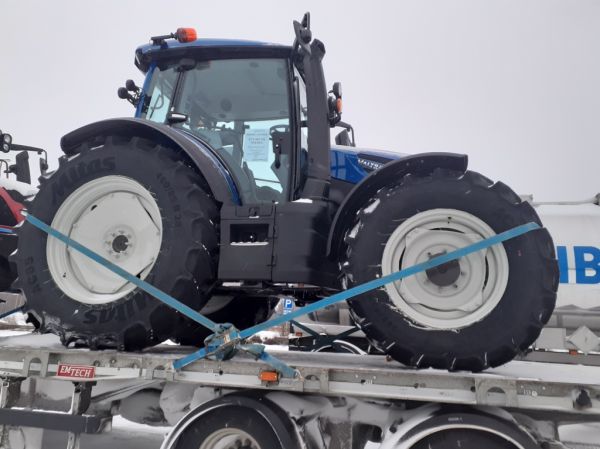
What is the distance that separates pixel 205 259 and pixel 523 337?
1702mm

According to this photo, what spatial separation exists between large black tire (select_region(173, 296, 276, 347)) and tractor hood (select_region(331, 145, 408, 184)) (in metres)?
1.41

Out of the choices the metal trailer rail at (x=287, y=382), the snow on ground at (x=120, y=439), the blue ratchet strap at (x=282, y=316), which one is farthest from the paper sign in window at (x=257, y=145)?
the snow on ground at (x=120, y=439)

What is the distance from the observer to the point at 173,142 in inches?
118

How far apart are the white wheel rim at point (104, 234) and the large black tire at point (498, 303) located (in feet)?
4.21

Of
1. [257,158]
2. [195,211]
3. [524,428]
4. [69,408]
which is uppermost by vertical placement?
[257,158]

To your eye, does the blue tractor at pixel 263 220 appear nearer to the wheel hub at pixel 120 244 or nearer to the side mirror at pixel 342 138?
the wheel hub at pixel 120 244

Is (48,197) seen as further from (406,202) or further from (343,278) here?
(406,202)

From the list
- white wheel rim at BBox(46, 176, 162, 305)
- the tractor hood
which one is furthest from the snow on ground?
the tractor hood

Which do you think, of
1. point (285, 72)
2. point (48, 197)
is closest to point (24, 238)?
point (48, 197)

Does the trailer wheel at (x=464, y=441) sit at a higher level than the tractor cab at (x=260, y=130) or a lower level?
lower

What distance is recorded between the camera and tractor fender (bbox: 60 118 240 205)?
114 inches

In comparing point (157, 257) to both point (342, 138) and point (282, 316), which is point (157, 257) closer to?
point (282, 316)

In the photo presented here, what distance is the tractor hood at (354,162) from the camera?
10.8 ft

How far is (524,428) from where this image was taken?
210 centimetres
